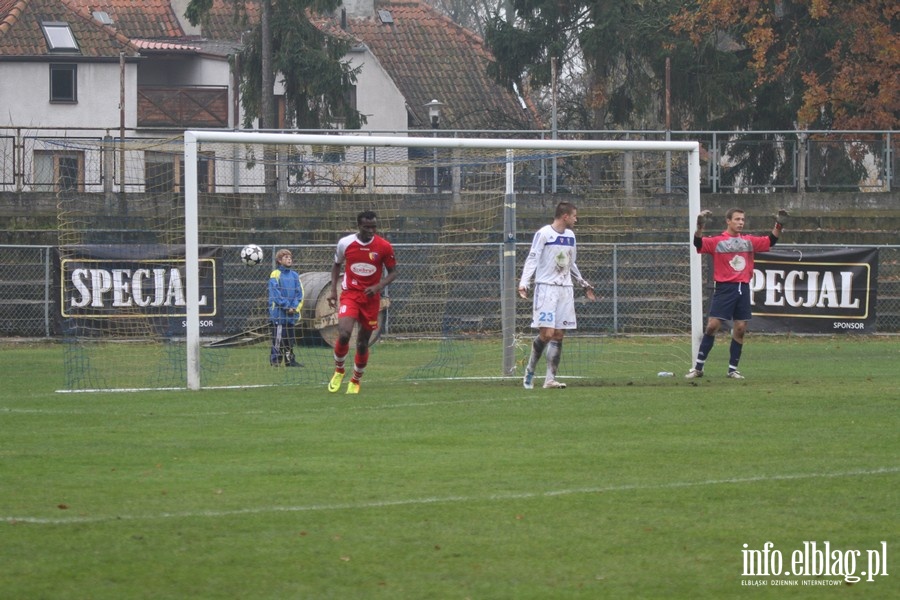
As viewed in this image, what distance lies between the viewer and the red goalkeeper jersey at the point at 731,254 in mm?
15584

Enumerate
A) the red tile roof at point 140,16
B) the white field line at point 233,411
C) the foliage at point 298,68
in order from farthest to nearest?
the red tile roof at point 140,16, the foliage at point 298,68, the white field line at point 233,411

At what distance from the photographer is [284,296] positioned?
61.8ft

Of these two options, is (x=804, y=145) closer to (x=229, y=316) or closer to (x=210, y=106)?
(x=229, y=316)

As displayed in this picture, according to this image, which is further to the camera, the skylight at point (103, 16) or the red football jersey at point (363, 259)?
the skylight at point (103, 16)

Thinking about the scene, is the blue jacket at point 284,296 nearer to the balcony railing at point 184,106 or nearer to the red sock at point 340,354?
the red sock at point 340,354

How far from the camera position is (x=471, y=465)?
9.03 m

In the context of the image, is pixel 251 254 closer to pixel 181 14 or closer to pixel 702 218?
pixel 702 218

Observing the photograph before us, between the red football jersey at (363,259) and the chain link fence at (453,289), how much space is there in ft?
22.4

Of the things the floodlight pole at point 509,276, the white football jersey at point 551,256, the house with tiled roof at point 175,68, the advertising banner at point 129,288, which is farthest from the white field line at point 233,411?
the house with tiled roof at point 175,68

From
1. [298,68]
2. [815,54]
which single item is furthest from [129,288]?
[815,54]

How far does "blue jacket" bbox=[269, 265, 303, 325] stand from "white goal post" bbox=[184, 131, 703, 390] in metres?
2.94

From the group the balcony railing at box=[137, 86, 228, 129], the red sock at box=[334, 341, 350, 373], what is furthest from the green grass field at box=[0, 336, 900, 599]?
the balcony railing at box=[137, 86, 228, 129]

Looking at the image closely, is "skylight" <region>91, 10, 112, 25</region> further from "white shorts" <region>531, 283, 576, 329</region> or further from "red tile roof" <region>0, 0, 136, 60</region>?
"white shorts" <region>531, 283, 576, 329</region>

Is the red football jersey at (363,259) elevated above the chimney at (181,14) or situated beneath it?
situated beneath
